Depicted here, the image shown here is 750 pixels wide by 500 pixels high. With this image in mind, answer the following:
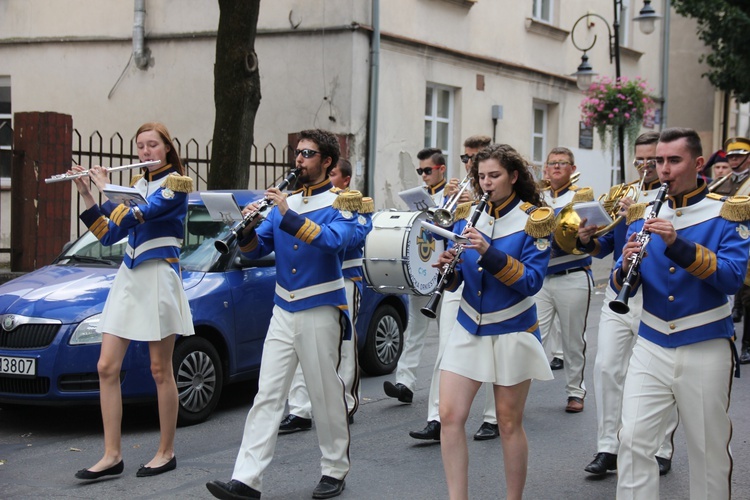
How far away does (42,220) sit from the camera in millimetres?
12070

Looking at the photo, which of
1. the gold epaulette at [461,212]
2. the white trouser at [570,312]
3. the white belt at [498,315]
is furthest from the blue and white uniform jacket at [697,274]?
the white trouser at [570,312]

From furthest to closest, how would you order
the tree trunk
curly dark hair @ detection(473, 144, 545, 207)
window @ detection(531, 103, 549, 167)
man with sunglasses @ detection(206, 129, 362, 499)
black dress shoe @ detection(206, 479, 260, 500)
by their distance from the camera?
window @ detection(531, 103, 549, 167), the tree trunk, man with sunglasses @ detection(206, 129, 362, 499), black dress shoe @ detection(206, 479, 260, 500), curly dark hair @ detection(473, 144, 545, 207)

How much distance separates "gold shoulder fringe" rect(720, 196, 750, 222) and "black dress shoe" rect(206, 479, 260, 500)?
2784mm

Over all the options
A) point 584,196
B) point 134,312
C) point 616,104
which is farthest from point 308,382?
point 616,104

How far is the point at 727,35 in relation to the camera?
22625 mm

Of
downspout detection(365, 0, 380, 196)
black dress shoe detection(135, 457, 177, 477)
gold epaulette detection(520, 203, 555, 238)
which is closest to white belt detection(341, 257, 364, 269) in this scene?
black dress shoe detection(135, 457, 177, 477)

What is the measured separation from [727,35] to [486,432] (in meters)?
18.2

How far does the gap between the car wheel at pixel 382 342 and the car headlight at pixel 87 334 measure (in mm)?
2871

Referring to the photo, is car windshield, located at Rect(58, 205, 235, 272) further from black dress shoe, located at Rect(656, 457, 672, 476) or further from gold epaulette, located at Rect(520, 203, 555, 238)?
black dress shoe, located at Rect(656, 457, 672, 476)

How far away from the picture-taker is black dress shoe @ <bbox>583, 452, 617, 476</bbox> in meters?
6.16

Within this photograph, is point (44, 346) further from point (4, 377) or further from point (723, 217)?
Answer: point (723, 217)

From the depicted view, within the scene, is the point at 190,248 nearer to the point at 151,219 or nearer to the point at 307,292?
the point at 151,219

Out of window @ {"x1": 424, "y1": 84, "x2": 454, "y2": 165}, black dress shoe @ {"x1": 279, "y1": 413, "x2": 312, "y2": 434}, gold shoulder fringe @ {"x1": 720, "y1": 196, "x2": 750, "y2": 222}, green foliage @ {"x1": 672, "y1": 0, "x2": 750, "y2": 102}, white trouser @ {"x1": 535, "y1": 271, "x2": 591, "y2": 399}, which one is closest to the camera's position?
gold shoulder fringe @ {"x1": 720, "y1": 196, "x2": 750, "y2": 222}

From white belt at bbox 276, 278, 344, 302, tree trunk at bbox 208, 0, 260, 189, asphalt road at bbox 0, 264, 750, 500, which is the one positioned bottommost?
asphalt road at bbox 0, 264, 750, 500
